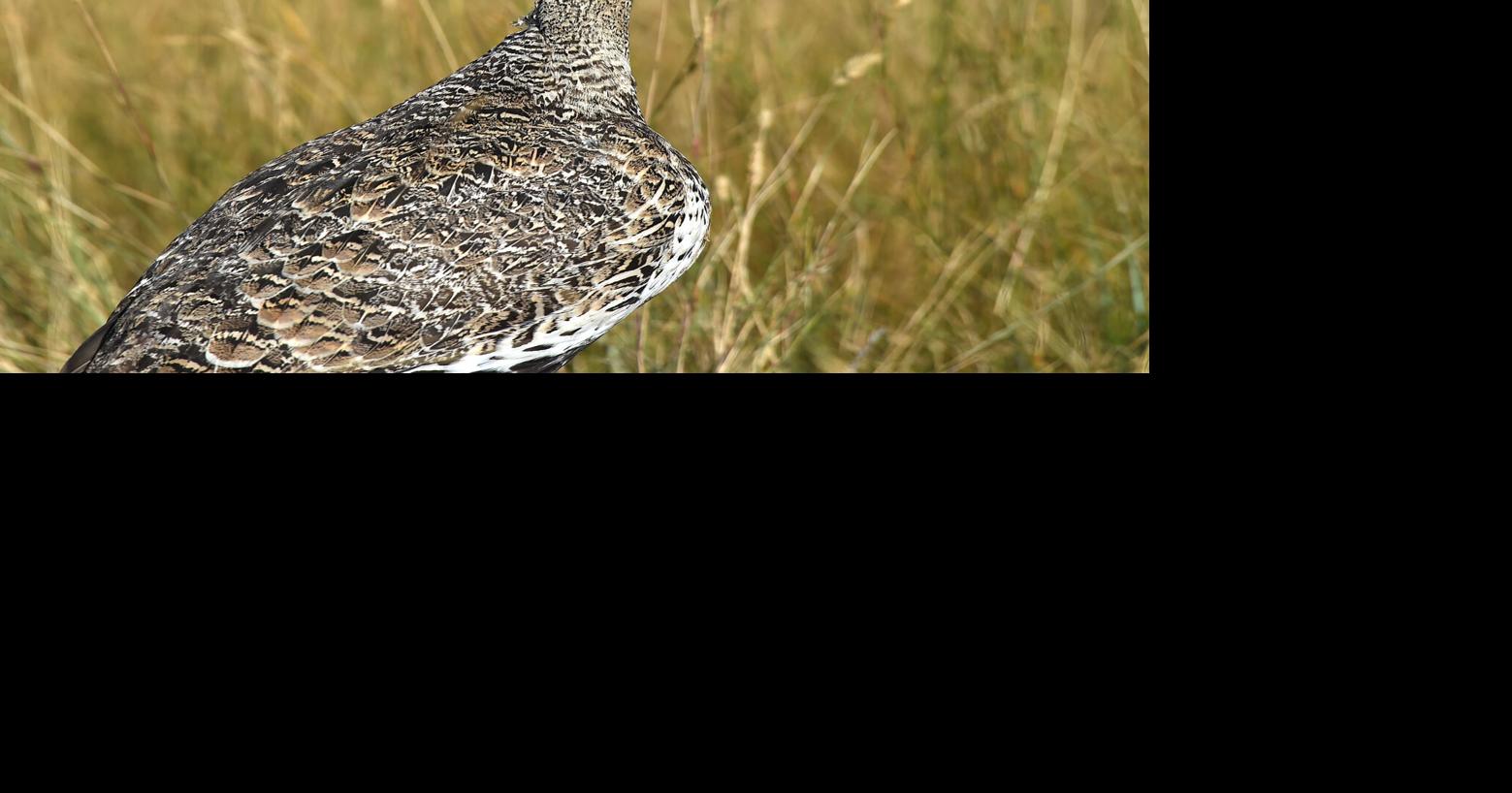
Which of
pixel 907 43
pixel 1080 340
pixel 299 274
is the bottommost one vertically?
pixel 1080 340

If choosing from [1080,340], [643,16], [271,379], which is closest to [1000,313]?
[1080,340]

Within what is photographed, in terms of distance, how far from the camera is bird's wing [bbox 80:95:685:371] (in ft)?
7.23

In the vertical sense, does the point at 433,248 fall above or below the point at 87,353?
above

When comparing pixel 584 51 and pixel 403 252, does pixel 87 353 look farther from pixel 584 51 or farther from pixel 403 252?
pixel 584 51

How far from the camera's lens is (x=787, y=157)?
10.1 ft

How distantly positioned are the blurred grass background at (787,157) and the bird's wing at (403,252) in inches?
15.5

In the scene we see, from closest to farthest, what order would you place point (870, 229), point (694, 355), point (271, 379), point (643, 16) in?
point (271, 379), point (694, 355), point (870, 229), point (643, 16)

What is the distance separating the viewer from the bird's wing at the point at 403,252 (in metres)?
Answer: 2.20

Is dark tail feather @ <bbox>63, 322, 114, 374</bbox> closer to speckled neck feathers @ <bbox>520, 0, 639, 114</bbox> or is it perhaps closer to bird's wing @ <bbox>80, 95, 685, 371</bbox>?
bird's wing @ <bbox>80, 95, 685, 371</bbox>

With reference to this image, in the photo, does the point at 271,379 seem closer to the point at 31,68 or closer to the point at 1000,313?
the point at 1000,313

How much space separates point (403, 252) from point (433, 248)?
0.15 ft

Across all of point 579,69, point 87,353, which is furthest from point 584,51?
point 87,353

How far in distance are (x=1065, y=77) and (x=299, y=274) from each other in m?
2.15

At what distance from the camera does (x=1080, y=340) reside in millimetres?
3283
